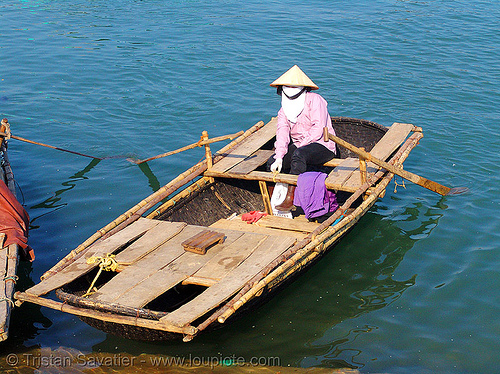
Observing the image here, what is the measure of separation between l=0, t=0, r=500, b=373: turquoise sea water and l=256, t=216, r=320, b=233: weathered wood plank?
47 cm

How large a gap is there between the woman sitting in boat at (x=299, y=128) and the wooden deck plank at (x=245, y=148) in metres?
0.44

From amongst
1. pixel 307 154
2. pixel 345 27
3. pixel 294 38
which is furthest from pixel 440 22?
pixel 307 154

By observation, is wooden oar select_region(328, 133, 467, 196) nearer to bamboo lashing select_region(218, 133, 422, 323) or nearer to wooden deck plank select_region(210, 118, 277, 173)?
bamboo lashing select_region(218, 133, 422, 323)

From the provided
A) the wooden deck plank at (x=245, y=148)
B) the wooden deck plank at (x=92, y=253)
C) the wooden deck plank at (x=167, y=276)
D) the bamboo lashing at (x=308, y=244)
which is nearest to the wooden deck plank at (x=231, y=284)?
the bamboo lashing at (x=308, y=244)

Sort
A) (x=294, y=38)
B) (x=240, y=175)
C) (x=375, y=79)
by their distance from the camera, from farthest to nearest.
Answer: (x=294, y=38) → (x=375, y=79) → (x=240, y=175)

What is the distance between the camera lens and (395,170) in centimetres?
663

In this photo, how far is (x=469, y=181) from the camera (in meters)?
8.12

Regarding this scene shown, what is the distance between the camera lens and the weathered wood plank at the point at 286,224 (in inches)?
261

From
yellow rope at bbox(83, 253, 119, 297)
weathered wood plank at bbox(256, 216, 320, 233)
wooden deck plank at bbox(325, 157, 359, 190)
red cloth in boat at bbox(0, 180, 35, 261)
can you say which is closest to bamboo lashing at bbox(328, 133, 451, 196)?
wooden deck plank at bbox(325, 157, 359, 190)

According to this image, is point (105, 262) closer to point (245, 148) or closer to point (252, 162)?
point (252, 162)

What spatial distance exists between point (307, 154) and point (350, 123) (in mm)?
1800

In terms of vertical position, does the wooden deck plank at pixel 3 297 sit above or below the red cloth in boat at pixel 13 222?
below

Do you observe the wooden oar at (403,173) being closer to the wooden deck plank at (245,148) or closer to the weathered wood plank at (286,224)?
the weathered wood plank at (286,224)

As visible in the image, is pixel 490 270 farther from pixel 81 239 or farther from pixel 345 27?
pixel 345 27
